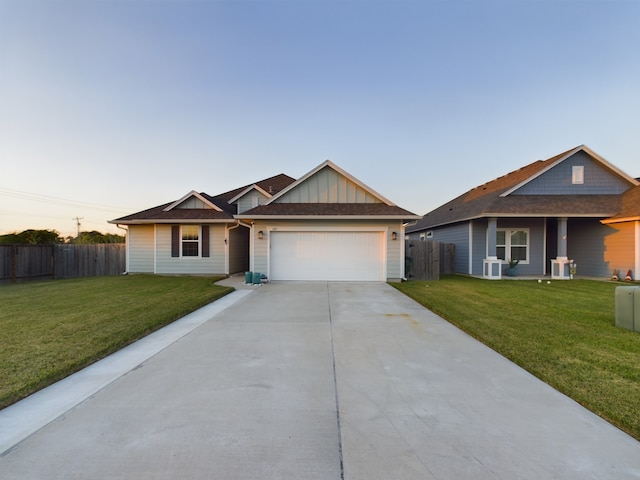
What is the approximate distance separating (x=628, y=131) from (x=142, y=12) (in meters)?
21.2

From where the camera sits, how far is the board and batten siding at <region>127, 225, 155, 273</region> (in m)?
13.7

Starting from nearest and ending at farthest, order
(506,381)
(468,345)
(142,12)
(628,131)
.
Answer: (506,381) → (468,345) → (142,12) → (628,131)

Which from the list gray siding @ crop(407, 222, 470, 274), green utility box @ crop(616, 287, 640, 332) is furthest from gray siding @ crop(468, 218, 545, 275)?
green utility box @ crop(616, 287, 640, 332)

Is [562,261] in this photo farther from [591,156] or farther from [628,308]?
[628,308]

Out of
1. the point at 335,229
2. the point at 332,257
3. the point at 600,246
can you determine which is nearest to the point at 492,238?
the point at 600,246

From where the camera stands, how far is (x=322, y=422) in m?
2.46

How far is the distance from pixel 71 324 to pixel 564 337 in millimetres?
8712

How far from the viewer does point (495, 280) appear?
12141 mm

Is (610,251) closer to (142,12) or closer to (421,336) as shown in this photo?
(421,336)

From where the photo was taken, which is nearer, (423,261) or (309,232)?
(309,232)

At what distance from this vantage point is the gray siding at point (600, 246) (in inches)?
472

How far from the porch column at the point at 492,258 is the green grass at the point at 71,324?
11022 mm

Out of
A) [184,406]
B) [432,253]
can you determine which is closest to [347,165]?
[432,253]

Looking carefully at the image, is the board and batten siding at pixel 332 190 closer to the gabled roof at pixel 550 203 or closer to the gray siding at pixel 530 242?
the gabled roof at pixel 550 203
